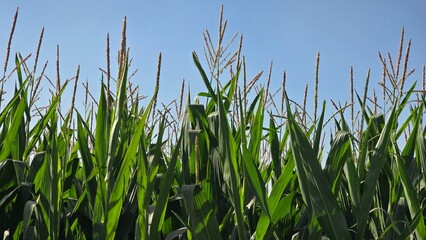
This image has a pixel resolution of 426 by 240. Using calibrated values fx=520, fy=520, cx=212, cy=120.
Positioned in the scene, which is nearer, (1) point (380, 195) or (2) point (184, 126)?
(2) point (184, 126)

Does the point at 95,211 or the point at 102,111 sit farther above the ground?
the point at 102,111

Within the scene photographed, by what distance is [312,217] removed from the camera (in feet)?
4.05

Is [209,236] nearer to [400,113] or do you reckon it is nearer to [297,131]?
[297,131]

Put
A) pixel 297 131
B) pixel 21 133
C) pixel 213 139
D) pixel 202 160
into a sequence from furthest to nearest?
1. pixel 21 133
2. pixel 202 160
3. pixel 213 139
4. pixel 297 131

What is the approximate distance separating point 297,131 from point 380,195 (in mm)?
538

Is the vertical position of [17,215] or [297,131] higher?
[297,131]

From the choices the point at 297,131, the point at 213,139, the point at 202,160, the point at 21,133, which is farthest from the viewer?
the point at 21,133

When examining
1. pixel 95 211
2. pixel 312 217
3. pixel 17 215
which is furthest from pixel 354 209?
pixel 17 215

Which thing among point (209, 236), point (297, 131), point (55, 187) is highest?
point (297, 131)

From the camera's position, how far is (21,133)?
1.63m

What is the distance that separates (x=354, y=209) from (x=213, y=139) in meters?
0.40

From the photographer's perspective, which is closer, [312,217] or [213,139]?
[312,217]

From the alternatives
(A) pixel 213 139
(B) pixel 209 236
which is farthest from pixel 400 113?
(B) pixel 209 236

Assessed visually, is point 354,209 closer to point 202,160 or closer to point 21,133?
point 202,160
